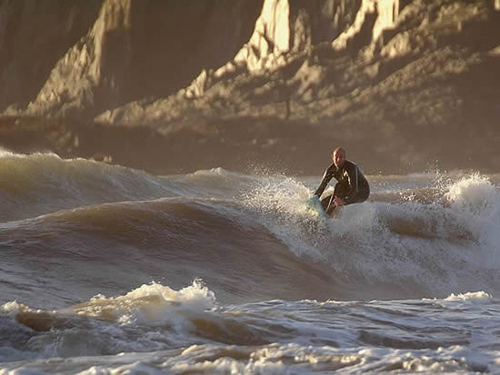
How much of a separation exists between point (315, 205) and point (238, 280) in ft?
8.78

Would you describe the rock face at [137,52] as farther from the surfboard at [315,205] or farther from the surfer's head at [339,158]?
the surfer's head at [339,158]

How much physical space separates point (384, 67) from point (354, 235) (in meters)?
42.1

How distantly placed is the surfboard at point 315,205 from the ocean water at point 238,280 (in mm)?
116

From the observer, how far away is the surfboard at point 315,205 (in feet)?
45.9

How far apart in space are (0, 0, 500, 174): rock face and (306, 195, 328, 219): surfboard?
36919 mm

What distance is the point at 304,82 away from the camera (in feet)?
185

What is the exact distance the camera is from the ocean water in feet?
21.0

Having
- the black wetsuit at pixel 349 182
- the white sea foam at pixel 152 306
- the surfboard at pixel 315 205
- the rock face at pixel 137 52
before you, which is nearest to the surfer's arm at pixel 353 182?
the black wetsuit at pixel 349 182

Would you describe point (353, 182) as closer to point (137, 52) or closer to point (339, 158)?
point (339, 158)

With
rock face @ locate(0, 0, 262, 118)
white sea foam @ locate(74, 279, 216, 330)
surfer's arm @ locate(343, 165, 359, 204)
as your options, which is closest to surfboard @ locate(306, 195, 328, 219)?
surfer's arm @ locate(343, 165, 359, 204)

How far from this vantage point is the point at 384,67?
182 ft

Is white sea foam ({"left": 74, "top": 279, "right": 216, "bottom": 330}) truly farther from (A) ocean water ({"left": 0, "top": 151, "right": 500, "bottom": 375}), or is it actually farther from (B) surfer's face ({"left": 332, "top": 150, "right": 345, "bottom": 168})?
(B) surfer's face ({"left": 332, "top": 150, "right": 345, "bottom": 168})

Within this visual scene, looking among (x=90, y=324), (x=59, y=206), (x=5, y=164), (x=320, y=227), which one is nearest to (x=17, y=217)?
(x=59, y=206)

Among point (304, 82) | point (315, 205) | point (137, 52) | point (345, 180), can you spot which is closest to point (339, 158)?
point (345, 180)
